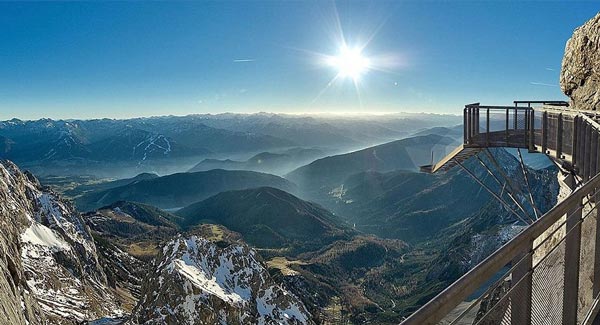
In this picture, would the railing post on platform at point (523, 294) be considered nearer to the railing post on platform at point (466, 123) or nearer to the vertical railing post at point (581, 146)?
the vertical railing post at point (581, 146)

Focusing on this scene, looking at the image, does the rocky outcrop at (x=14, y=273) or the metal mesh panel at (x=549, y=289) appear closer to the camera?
the metal mesh panel at (x=549, y=289)

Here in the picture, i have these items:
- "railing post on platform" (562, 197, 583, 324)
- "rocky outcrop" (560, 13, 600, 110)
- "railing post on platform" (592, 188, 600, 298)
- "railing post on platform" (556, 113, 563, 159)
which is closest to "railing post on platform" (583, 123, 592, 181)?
"railing post on platform" (556, 113, 563, 159)

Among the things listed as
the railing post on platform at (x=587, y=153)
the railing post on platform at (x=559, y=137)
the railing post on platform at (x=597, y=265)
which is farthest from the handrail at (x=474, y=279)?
the railing post on platform at (x=559, y=137)

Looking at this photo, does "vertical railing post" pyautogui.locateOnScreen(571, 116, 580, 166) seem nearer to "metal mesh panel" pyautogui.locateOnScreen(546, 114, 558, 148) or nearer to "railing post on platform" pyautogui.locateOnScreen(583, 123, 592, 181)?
"railing post on platform" pyautogui.locateOnScreen(583, 123, 592, 181)

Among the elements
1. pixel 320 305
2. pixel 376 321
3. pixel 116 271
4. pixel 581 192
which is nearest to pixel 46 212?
pixel 116 271

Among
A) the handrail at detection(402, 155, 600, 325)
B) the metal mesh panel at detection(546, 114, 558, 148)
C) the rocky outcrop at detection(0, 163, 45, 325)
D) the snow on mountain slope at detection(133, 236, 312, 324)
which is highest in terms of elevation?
the metal mesh panel at detection(546, 114, 558, 148)

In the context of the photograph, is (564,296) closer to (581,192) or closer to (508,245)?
(581,192)

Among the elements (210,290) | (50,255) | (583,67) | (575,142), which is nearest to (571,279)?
(575,142)
